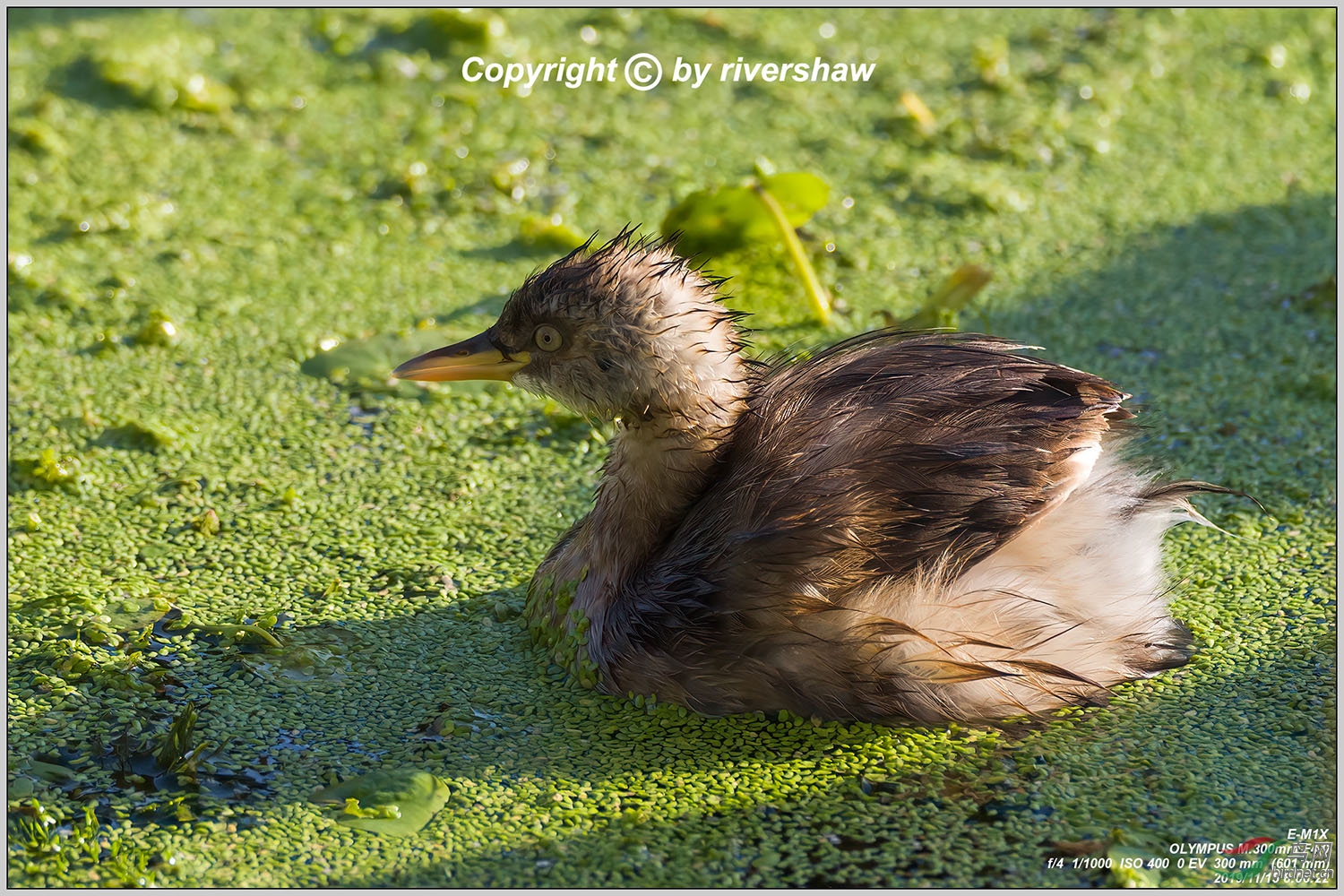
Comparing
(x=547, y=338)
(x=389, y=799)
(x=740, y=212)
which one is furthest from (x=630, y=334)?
(x=740, y=212)

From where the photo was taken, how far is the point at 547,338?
3.43 metres

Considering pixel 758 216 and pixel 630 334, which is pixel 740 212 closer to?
pixel 758 216

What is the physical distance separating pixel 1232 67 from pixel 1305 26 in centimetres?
59

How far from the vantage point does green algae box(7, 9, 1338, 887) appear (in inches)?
117

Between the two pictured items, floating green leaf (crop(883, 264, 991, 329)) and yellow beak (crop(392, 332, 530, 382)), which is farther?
floating green leaf (crop(883, 264, 991, 329))

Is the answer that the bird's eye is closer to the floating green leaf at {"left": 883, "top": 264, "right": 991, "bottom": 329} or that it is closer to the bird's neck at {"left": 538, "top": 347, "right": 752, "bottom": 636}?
the bird's neck at {"left": 538, "top": 347, "right": 752, "bottom": 636}

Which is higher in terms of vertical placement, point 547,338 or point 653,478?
point 547,338

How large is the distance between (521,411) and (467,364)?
1019mm

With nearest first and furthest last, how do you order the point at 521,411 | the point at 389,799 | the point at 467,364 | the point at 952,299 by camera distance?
1. the point at 389,799
2. the point at 467,364
3. the point at 521,411
4. the point at 952,299

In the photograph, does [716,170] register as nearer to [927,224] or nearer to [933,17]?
[927,224]

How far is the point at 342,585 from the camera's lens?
3.76 metres

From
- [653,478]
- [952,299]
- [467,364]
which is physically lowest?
[653,478]

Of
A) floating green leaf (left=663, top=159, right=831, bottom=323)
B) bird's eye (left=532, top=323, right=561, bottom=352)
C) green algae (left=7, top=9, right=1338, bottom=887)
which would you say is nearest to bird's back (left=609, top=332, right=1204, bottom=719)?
green algae (left=7, top=9, right=1338, bottom=887)

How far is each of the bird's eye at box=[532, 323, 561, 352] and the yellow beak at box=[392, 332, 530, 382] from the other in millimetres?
65
